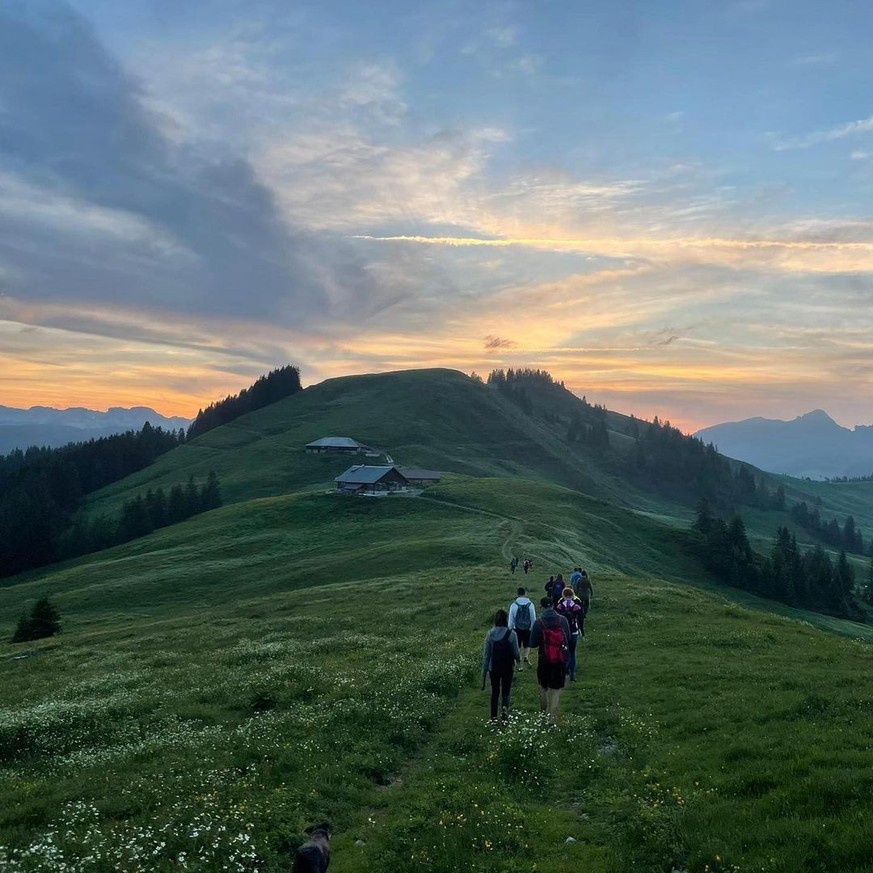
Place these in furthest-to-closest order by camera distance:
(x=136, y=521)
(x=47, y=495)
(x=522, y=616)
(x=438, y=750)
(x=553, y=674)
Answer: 1. (x=47, y=495)
2. (x=136, y=521)
3. (x=522, y=616)
4. (x=553, y=674)
5. (x=438, y=750)

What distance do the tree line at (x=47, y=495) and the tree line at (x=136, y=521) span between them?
154 inches

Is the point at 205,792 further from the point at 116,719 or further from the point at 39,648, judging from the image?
the point at 39,648

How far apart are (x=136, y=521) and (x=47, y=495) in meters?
35.8

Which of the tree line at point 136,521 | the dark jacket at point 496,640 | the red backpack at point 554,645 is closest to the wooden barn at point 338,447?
the tree line at point 136,521

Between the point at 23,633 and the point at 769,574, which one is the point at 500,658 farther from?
the point at 769,574

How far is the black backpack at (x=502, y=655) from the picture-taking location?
17.2m

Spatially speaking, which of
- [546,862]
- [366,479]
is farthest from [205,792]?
[366,479]

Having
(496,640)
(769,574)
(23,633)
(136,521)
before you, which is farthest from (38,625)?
(769,574)

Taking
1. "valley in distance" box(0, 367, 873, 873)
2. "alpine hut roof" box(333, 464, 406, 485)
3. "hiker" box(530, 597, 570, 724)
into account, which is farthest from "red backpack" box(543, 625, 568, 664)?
"alpine hut roof" box(333, 464, 406, 485)

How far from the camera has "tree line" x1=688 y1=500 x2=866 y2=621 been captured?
11356 centimetres

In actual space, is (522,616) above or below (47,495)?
below

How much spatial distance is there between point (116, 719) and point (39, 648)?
3095cm

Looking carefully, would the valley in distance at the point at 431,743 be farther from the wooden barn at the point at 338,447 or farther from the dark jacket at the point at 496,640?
the wooden barn at the point at 338,447

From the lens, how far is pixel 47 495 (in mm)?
145000
